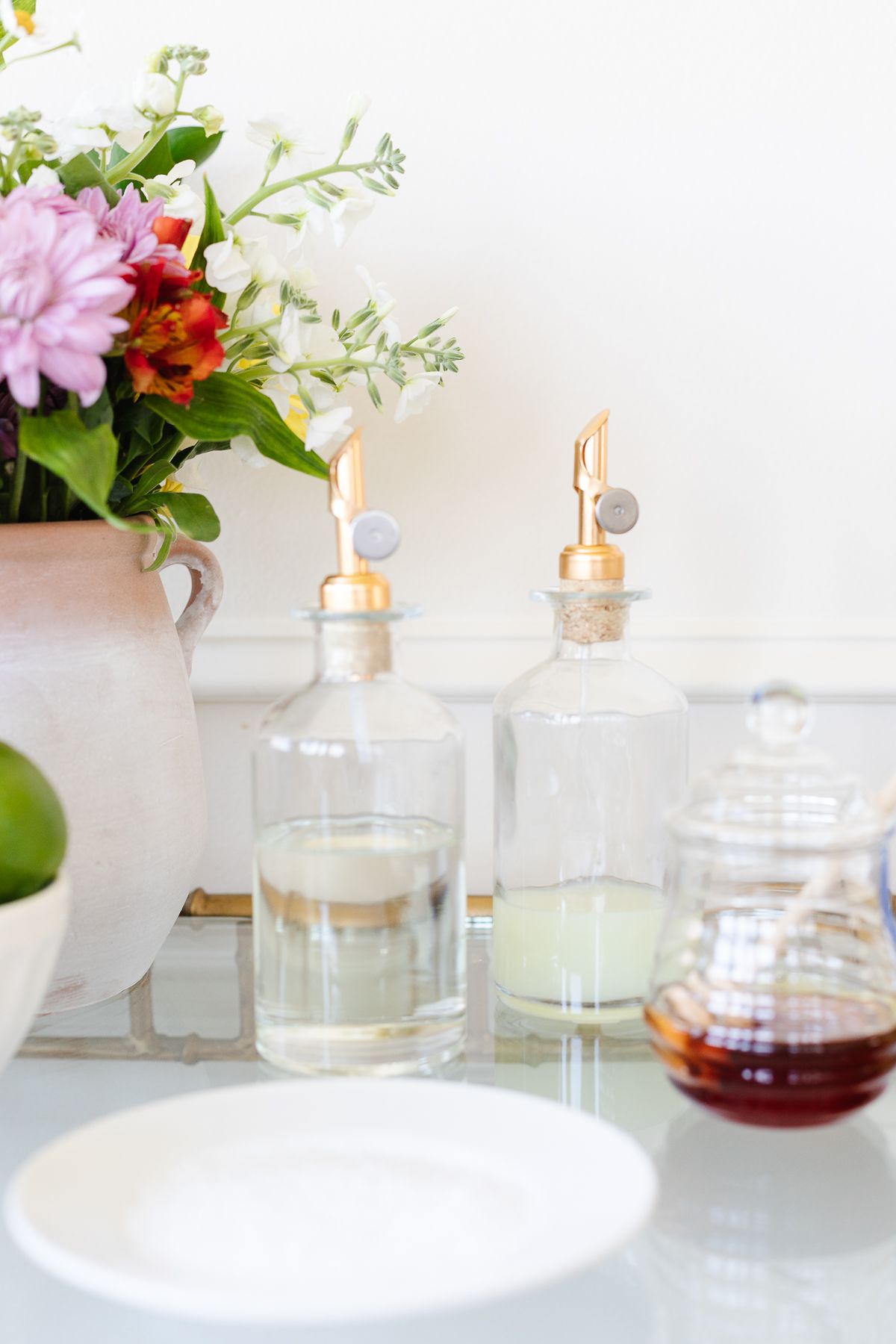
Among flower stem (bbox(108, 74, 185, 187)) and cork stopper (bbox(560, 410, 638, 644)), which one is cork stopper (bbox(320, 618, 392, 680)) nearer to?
cork stopper (bbox(560, 410, 638, 644))

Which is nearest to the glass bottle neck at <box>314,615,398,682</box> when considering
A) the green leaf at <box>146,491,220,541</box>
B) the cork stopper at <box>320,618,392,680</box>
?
the cork stopper at <box>320,618,392,680</box>

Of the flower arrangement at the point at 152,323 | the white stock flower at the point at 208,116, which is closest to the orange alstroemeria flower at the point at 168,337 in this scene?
the flower arrangement at the point at 152,323

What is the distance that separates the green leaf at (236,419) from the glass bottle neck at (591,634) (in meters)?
0.12

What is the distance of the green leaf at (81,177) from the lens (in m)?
0.54

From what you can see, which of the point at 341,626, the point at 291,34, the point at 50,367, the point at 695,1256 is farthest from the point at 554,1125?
the point at 291,34

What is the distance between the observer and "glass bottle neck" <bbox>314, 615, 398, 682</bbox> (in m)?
0.49

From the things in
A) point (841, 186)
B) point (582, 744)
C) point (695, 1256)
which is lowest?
point (695, 1256)

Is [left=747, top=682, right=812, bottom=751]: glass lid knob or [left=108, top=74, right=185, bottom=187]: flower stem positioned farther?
[left=108, top=74, right=185, bottom=187]: flower stem

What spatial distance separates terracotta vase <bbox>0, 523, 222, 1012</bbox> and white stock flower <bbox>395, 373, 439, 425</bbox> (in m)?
0.13

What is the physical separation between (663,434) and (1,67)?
36 centimetres

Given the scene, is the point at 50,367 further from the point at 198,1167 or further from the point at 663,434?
the point at 663,434

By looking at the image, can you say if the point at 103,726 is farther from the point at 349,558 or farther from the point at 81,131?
the point at 81,131

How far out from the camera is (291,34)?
70 cm

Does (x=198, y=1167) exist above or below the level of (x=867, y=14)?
below
